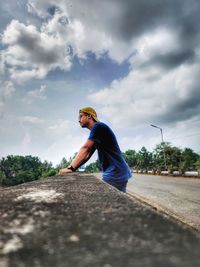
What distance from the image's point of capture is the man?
9.80 ft

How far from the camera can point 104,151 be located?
3227 millimetres

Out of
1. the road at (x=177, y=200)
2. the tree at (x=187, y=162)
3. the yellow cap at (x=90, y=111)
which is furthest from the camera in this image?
the tree at (x=187, y=162)

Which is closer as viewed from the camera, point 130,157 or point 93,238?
point 93,238

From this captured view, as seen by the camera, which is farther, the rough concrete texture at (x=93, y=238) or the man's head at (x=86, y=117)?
the man's head at (x=86, y=117)

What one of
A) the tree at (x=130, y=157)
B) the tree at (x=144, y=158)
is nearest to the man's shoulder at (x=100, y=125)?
the tree at (x=144, y=158)

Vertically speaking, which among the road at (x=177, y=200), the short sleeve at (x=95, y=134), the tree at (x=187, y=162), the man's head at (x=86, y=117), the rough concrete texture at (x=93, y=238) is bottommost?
the road at (x=177, y=200)

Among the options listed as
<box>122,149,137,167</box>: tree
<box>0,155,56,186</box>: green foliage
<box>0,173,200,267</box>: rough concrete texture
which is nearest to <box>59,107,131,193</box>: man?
<box>0,173,200,267</box>: rough concrete texture

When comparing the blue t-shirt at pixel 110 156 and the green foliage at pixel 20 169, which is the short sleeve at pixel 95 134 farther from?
the green foliage at pixel 20 169

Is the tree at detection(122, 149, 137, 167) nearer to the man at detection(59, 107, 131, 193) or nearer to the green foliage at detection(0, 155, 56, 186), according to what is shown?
the green foliage at detection(0, 155, 56, 186)

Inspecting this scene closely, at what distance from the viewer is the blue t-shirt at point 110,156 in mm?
3086

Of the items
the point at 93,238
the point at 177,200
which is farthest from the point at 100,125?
the point at 177,200

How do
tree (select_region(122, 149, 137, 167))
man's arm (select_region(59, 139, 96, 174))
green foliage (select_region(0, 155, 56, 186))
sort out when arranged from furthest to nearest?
green foliage (select_region(0, 155, 56, 186)) < tree (select_region(122, 149, 137, 167)) < man's arm (select_region(59, 139, 96, 174))

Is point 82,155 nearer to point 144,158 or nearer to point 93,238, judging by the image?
point 93,238

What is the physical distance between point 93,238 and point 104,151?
Answer: 2661 millimetres
